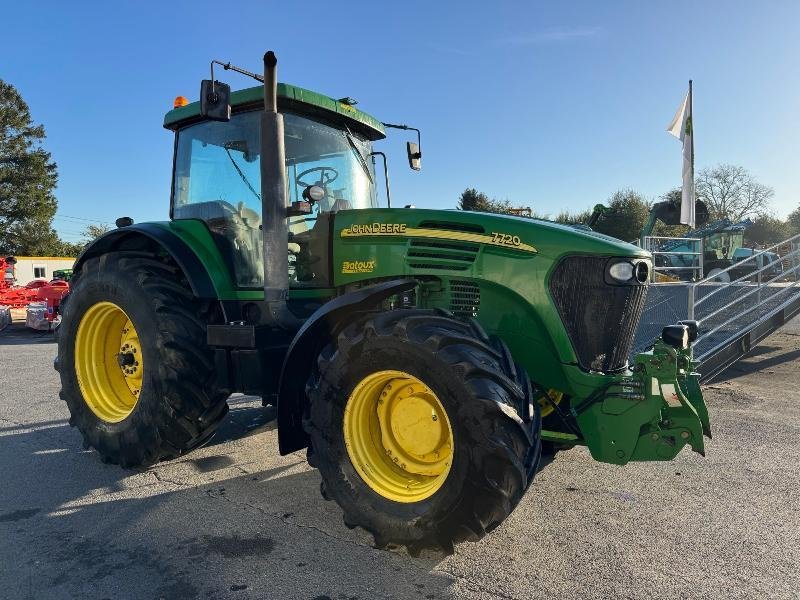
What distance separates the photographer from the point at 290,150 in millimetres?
3936

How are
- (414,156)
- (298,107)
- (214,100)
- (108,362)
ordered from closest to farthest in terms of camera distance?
1. (214,100)
2. (298,107)
3. (108,362)
4. (414,156)

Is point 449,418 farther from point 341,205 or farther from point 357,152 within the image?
point 357,152

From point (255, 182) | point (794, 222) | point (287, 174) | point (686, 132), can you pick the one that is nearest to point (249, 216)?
point (255, 182)

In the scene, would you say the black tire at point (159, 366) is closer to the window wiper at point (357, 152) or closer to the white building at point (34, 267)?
the window wiper at point (357, 152)

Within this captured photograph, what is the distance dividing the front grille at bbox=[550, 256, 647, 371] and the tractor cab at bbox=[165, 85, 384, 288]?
4.89 ft

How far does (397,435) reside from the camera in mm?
3037

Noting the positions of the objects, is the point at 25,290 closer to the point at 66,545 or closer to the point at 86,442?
the point at 86,442

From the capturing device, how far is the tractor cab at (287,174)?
384 centimetres

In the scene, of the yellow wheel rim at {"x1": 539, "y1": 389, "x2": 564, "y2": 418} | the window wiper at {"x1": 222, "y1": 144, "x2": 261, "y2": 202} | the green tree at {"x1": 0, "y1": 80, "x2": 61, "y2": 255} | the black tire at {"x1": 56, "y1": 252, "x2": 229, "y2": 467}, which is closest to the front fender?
the black tire at {"x1": 56, "y1": 252, "x2": 229, "y2": 467}

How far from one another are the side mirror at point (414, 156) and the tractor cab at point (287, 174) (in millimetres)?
485

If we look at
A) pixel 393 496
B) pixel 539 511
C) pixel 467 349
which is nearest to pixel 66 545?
pixel 393 496

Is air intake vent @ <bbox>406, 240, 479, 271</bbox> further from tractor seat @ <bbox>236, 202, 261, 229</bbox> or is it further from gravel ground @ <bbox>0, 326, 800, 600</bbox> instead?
gravel ground @ <bbox>0, 326, 800, 600</bbox>

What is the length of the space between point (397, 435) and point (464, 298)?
0.82 meters

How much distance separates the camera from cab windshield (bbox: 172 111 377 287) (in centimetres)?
387
